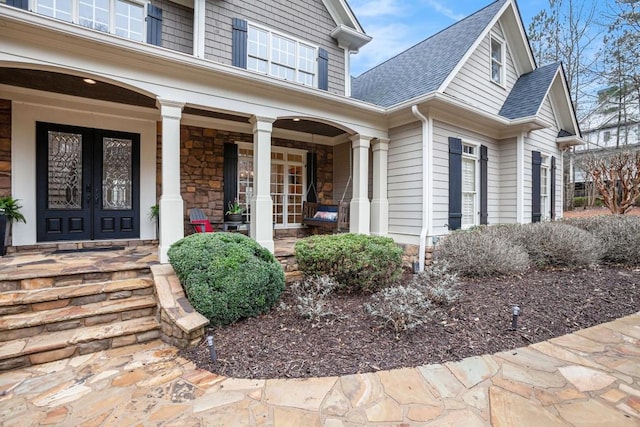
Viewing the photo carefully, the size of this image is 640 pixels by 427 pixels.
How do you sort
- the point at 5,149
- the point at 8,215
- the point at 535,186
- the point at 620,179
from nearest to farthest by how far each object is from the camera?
1. the point at 8,215
2. the point at 5,149
3. the point at 535,186
4. the point at 620,179

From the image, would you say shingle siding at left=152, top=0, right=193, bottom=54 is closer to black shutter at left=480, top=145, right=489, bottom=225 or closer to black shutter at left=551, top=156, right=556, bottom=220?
black shutter at left=480, top=145, right=489, bottom=225

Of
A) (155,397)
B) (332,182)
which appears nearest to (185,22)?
(332,182)

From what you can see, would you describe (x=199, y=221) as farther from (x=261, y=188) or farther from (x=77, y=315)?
(x=77, y=315)

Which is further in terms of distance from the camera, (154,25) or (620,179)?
(620,179)

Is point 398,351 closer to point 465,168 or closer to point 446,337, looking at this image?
point 446,337

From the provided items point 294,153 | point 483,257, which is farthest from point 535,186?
point 294,153

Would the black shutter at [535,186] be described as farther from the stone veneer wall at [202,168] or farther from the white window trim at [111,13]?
the white window trim at [111,13]

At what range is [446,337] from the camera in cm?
292

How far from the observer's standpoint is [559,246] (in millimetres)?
5355

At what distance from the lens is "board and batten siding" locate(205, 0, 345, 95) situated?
18.6 ft

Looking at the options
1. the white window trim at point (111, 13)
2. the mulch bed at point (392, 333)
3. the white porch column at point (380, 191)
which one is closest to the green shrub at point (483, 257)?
the mulch bed at point (392, 333)

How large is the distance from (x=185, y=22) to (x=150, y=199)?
3326 millimetres

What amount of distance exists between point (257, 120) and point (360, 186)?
2414mm

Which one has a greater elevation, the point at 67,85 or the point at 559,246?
the point at 67,85
